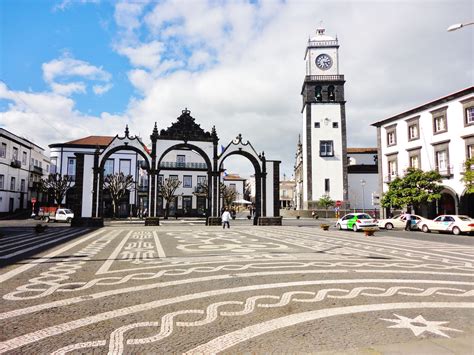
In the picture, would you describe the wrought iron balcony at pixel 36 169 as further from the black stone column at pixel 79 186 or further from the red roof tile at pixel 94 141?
the black stone column at pixel 79 186

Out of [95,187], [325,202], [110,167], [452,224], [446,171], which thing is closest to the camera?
[452,224]

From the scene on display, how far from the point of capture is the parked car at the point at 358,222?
24.8 metres

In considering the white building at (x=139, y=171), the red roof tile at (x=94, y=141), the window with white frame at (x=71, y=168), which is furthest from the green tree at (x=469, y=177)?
the window with white frame at (x=71, y=168)

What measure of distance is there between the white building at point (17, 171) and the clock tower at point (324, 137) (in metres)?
41.2

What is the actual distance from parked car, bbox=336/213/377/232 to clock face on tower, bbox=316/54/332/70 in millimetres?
34061

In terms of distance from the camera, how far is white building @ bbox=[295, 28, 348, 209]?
51.7 m

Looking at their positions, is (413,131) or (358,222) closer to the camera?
(358,222)

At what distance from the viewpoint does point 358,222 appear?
25.0 meters

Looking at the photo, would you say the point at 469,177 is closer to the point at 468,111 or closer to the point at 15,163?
the point at 468,111

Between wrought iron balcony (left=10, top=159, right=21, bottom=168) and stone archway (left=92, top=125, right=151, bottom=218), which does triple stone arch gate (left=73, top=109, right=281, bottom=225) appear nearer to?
stone archway (left=92, top=125, right=151, bottom=218)

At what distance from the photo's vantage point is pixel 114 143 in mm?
28750

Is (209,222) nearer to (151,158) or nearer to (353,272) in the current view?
(151,158)

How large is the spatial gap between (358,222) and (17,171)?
46.2 meters

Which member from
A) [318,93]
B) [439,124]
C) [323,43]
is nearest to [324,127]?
[318,93]
